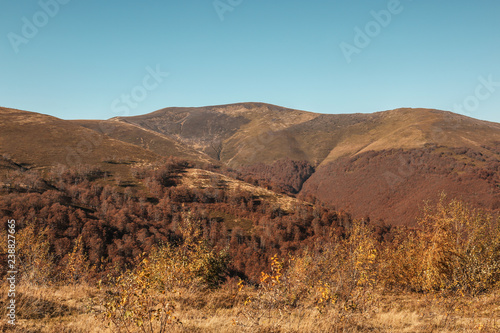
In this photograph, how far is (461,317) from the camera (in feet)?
48.3

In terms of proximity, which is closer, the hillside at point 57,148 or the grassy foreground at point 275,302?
the grassy foreground at point 275,302

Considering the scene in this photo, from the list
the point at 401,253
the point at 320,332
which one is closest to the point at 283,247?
the point at 401,253

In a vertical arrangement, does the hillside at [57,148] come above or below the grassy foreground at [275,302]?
above

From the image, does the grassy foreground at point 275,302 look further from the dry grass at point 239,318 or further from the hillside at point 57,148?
the hillside at point 57,148

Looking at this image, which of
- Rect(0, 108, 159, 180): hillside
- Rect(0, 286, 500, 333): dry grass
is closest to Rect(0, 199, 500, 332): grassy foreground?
Rect(0, 286, 500, 333): dry grass

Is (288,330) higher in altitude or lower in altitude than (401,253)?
higher

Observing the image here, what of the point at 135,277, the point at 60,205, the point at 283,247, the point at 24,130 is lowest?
the point at 283,247

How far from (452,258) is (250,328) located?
1975cm

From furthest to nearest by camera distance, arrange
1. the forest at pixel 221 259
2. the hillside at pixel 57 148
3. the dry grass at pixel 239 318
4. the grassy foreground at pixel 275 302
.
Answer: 1. the hillside at pixel 57 148
2. the forest at pixel 221 259
3. the dry grass at pixel 239 318
4. the grassy foreground at pixel 275 302

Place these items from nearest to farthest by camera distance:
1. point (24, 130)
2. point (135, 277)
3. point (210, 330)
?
1. point (135, 277)
2. point (210, 330)
3. point (24, 130)

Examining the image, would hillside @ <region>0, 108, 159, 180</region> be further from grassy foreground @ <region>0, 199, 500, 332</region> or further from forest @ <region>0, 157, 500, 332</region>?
grassy foreground @ <region>0, 199, 500, 332</region>

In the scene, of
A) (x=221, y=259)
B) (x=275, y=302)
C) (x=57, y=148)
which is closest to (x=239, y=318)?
(x=275, y=302)

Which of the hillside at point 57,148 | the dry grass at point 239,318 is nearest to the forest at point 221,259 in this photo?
the dry grass at point 239,318

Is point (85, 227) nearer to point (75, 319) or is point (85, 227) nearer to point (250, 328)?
point (75, 319)
